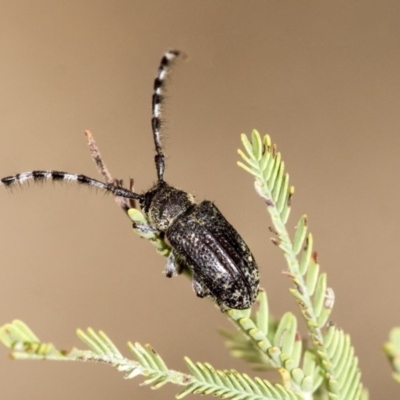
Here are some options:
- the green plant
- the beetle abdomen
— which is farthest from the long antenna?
the green plant

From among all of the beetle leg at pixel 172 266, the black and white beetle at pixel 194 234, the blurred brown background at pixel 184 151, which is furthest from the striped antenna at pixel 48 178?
the blurred brown background at pixel 184 151

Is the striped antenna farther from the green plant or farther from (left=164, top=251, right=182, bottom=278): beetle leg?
the green plant

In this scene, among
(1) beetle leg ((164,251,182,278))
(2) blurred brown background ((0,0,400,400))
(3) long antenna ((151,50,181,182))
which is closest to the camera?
(1) beetle leg ((164,251,182,278))

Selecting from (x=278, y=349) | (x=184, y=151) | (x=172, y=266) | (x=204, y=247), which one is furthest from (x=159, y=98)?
(x=184, y=151)

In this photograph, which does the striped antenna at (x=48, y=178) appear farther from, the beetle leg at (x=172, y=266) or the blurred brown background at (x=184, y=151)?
the blurred brown background at (x=184, y=151)

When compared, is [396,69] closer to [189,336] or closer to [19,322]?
[189,336]

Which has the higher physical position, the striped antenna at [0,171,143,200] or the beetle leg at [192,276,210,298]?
the striped antenna at [0,171,143,200]

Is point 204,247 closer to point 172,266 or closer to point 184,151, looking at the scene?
point 172,266
